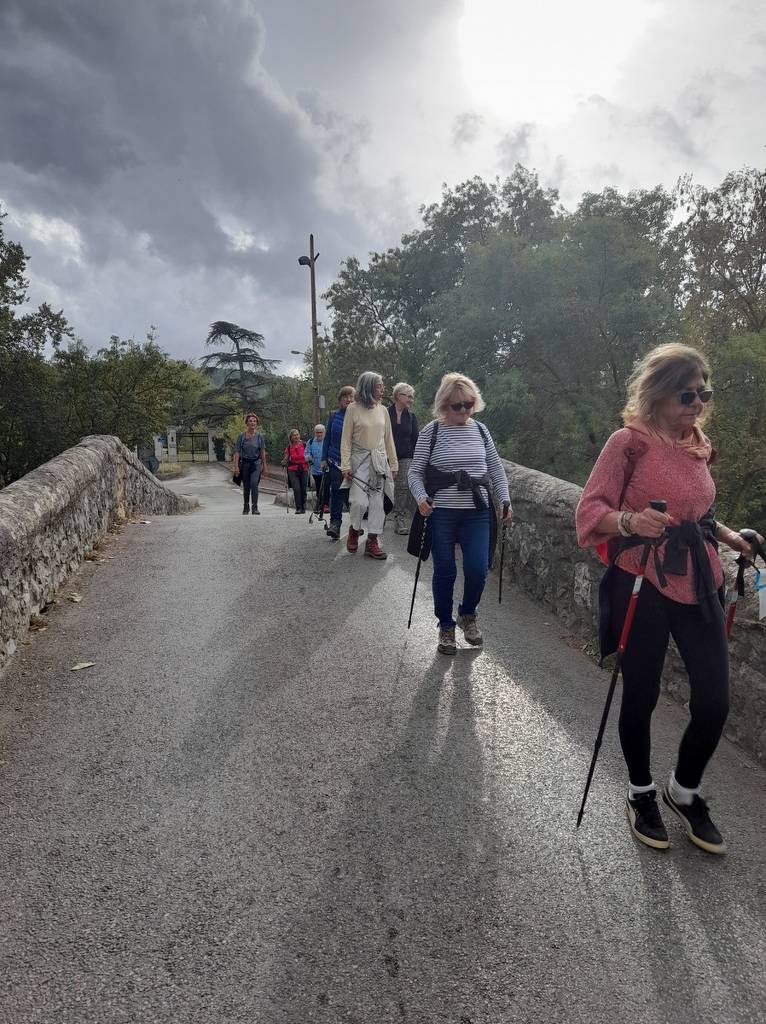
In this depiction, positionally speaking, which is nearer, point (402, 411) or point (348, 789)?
point (348, 789)

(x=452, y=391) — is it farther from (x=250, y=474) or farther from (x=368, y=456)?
(x=250, y=474)

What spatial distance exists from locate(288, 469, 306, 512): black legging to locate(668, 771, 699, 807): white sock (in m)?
10.9

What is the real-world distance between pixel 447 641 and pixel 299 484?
30.1ft

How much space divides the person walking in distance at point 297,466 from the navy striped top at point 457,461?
27.2 ft

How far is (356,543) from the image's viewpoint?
6.98 m

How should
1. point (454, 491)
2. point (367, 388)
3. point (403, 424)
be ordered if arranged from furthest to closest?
point (403, 424) < point (367, 388) < point (454, 491)

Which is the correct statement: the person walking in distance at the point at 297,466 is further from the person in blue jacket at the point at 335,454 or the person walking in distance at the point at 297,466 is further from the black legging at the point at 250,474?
the person in blue jacket at the point at 335,454

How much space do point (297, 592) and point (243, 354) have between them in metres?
54.7

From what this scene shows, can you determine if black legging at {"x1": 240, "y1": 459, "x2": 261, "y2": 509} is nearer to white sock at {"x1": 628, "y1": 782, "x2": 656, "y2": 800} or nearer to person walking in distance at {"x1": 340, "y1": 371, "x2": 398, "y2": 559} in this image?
person walking in distance at {"x1": 340, "y1": 371, "x2": 398, "y2": 559}

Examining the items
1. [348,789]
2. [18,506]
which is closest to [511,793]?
[348,789]

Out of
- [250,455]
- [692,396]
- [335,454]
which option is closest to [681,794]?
[692,396]

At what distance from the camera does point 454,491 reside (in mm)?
4141

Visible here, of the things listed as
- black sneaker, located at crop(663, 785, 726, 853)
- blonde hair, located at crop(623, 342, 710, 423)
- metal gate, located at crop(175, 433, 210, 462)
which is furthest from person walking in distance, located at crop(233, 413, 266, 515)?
metal gate, located at crop(175, 433, 210, 462)

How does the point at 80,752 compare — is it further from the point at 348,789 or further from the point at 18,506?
the point at 18,506
